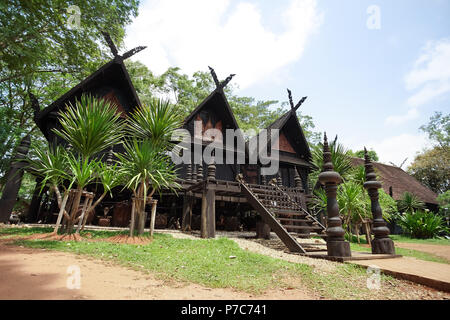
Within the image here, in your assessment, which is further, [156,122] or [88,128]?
[156,122]

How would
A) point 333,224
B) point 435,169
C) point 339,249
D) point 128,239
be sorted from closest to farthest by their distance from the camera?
point 339,249 < point 333,224 < point 128,239 < point 435,169

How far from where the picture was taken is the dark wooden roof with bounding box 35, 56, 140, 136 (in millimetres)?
10466

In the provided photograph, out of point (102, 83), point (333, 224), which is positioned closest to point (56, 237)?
point (333, 224)

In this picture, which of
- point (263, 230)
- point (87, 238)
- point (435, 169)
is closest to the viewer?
point (87, 238)

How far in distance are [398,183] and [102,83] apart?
25893 mm

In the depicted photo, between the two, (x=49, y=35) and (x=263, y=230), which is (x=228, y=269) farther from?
(x=49, y=35)

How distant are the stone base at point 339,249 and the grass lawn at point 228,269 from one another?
43cm

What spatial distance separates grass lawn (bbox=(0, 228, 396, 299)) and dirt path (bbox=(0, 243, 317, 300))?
25 cm

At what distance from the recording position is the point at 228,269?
3.80 meters

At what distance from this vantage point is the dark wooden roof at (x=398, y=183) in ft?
69.7

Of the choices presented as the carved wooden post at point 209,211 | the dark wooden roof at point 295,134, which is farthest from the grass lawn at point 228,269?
the dark wooden roof at point 295,134

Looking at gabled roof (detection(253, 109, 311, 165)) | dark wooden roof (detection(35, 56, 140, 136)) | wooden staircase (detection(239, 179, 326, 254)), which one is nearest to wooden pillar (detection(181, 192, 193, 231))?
wooden staircase (detection(239, 179, 326, 254))

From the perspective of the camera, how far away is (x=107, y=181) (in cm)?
595
